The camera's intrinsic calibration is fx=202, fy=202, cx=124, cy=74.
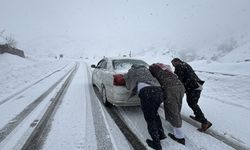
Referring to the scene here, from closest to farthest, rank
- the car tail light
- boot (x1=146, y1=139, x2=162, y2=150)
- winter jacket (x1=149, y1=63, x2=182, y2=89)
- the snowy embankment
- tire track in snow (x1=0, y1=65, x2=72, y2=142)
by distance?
boot (x1=146, y1=139, x2=162, y2=150) → winter jacket (x1=149, y1=63, x2=182, y2=89) → tire track in snow (x1=0, y1=65, x2=72, y2=142) → the car tail light → the snowy embankment

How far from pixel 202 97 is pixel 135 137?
4.79m

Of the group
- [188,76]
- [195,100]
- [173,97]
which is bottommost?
[195,100]

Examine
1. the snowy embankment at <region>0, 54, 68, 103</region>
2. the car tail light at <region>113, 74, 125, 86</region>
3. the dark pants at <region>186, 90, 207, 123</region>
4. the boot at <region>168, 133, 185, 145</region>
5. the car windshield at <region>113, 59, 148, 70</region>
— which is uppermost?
the car windshield at <region>113, 59, 148, 70</region>

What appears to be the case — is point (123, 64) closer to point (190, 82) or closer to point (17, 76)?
point (190, 82)

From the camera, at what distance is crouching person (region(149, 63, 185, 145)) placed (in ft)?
13.2

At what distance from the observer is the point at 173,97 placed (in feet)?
13.3

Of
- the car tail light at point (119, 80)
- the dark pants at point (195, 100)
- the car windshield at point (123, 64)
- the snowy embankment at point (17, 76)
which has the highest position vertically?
the car windshield at point (123, 64)

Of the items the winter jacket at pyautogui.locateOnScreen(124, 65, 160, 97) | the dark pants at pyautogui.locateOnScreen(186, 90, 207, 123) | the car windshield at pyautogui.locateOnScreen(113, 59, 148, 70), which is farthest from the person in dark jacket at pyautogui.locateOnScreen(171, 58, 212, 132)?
the car windshield at pyautogui.locateOnScreen(113, 59, 148, 70)

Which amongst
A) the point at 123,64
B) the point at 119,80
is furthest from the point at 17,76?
the point at 119,80

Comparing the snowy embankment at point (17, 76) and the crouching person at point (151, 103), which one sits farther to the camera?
the snowy embankment at point (17, 76)

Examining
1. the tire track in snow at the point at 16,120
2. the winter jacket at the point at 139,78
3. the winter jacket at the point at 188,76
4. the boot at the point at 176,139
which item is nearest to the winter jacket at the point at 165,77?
the winter jacket at the point at 139,78

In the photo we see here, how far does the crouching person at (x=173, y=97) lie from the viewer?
4023mm

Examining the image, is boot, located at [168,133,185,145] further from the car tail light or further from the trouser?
the car tail light

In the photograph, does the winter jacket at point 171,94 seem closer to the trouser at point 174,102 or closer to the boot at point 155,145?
the trouser at point 174,102
